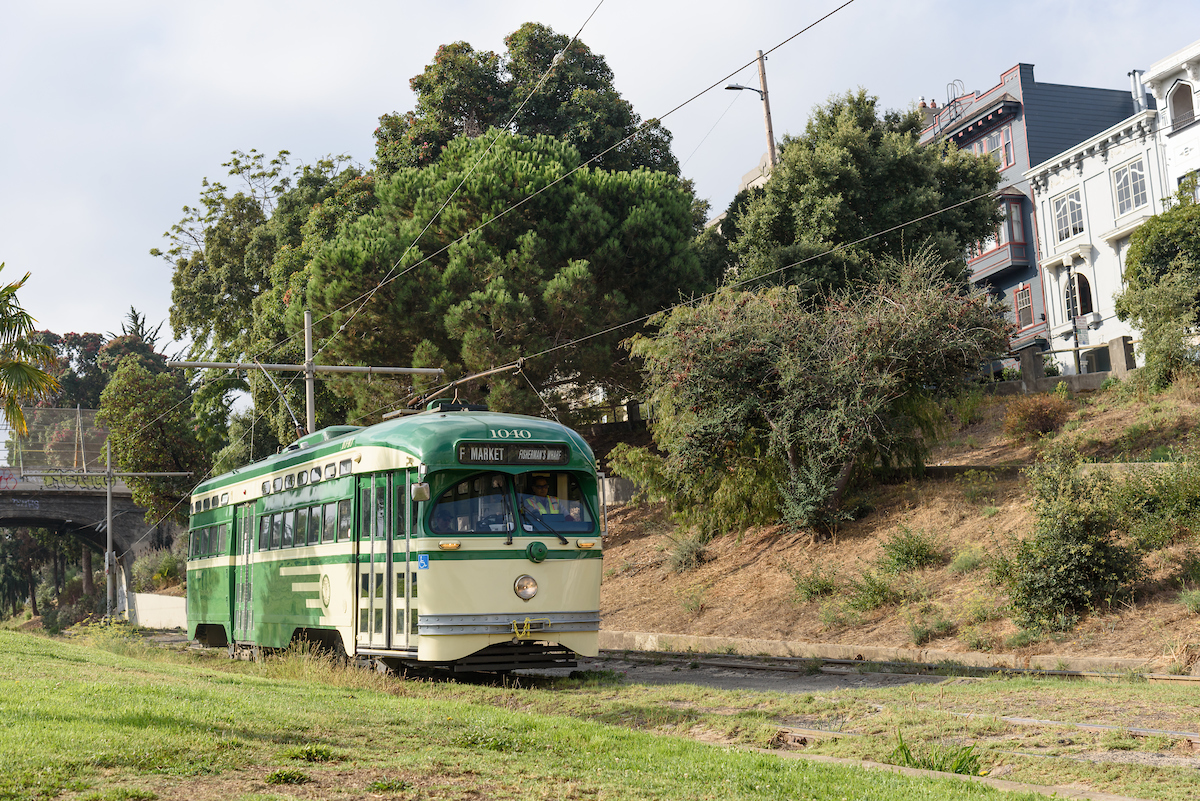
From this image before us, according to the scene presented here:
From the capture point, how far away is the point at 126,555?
64188 millimetres

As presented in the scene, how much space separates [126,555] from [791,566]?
53794 mm

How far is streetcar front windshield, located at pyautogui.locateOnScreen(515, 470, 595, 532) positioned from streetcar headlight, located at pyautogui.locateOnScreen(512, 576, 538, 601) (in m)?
0.65

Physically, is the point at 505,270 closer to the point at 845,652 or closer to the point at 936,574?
the point at 936,574

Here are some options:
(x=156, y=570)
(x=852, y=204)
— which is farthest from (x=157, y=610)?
(x=852, y=204)

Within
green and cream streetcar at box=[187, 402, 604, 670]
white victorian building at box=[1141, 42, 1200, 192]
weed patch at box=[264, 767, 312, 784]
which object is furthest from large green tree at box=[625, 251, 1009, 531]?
white victorian building at box=[1141, 42, 1200, 192]

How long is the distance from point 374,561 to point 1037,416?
19.0m

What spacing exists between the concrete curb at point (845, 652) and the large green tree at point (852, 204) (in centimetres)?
1248

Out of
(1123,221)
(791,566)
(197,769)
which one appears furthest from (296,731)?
(1123,221)

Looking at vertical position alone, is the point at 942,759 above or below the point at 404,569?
below

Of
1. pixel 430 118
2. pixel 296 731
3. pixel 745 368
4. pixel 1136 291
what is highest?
pixel 430 118

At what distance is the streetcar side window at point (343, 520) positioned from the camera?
14727 mm

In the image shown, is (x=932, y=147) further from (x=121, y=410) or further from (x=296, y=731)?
(x=121, y=410)

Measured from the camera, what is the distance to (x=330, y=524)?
50.2 feet

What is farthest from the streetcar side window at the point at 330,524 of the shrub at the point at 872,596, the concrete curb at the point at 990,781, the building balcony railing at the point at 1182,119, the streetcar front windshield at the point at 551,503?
the building balcony railing at the point at 1182,119
